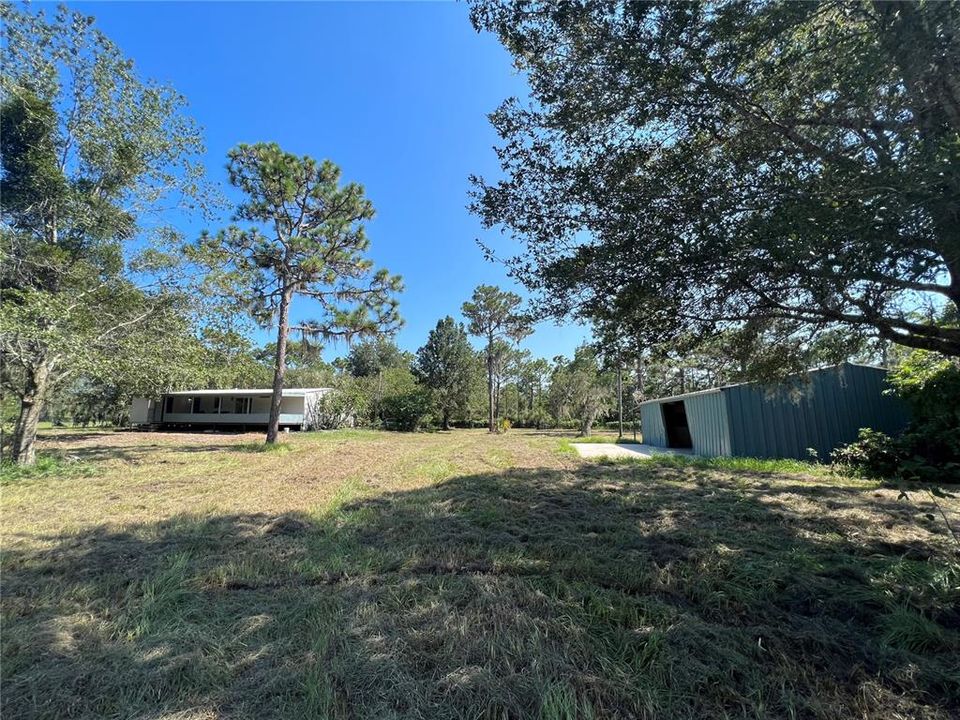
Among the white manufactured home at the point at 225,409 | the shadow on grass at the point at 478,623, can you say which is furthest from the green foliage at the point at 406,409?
the shadow on grass at the point at 478,623

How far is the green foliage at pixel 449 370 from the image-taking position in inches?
1490

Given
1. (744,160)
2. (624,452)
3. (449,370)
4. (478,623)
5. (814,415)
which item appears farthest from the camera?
(449,370)

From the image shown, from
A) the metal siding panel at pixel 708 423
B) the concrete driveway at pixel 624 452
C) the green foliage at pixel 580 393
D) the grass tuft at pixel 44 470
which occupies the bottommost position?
the concrete driveway at pixel 624 452

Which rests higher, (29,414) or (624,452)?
(29,414)

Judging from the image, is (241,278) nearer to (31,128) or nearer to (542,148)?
(31,128)

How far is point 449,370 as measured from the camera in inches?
1499

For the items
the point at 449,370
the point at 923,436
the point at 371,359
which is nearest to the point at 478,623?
the point at 923,436

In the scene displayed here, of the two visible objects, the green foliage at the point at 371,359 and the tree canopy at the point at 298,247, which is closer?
the tree canopy at the point at 298,247

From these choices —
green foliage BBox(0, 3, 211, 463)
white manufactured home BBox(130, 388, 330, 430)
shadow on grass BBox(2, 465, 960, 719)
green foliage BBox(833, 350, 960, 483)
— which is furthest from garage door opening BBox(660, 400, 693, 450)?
white manufactured home BBox(130, 388, 330, 430)

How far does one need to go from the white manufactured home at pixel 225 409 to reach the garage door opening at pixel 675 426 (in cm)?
2196

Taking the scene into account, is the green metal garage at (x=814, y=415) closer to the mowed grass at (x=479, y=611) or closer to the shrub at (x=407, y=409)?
the mowed grass at (x=479, y=611)

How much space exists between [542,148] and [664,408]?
16142 mm

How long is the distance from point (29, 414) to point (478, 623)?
11.0m

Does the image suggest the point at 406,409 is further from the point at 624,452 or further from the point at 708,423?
the point at 708,423
